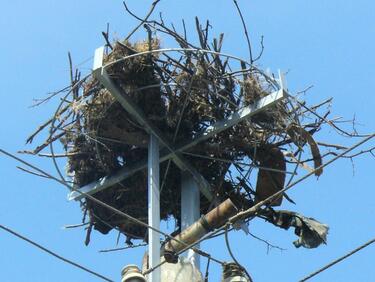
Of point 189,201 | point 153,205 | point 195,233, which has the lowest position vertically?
point 195,233

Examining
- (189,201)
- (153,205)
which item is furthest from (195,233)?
(189,201)

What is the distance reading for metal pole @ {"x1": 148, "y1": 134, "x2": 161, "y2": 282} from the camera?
24.9 feet

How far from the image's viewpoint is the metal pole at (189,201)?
8.77 meters

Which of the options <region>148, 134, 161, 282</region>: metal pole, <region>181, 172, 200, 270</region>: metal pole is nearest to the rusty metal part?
<region>148, 134, 161, 282</region>: metal pole

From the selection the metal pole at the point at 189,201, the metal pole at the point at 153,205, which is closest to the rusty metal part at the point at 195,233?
the metal pole at the point at 153,205

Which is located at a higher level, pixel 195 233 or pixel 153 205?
pixel 153 205

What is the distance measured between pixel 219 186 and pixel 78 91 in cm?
145

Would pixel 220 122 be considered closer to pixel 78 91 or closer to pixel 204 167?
pixel 204 167

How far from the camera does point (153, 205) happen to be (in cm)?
837

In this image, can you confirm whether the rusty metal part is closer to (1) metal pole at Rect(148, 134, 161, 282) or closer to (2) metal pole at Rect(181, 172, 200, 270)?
(1) metal pole at Rect(148, 134, 161, 282)

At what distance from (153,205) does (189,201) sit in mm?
666

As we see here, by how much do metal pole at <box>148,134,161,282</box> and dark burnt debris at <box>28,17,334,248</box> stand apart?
26cm

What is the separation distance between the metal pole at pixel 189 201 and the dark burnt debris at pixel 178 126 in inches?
7.5

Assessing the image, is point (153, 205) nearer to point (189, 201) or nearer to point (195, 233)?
point (189, 201)
